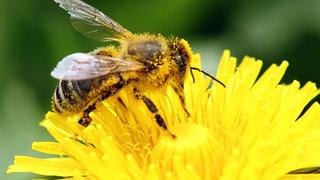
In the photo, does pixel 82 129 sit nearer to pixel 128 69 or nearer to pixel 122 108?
pixel 122 108

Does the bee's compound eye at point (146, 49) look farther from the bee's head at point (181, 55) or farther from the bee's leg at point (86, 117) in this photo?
the bee's leg at point (86, 117)

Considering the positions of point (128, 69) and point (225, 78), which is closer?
point (128, 69)

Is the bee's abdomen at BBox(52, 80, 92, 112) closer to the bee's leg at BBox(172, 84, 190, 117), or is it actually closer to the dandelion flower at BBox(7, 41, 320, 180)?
the dandelion flower at BBox(7, 41, 320, 180)

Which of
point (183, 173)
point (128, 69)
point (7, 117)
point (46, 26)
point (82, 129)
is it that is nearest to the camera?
point (183, 173)

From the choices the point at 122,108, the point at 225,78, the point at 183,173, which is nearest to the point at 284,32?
the point at 225,78

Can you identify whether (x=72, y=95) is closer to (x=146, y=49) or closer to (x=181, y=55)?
(x=146, y=49)

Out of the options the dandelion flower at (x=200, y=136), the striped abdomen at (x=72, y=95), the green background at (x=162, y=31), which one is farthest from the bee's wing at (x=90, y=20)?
the green background at (x=162, y=31)
